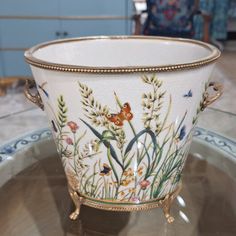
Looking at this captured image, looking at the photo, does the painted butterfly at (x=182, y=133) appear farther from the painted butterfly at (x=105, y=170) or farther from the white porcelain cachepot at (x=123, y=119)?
the painted butterfly at (x=105, y=170)

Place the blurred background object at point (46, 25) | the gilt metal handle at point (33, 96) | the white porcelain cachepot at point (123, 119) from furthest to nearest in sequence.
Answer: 1. the blurred background object at point (46, 25)
2. the gilt metal handle at point (33, 96)
3. the white porcelain cachepot at point (123, 119)

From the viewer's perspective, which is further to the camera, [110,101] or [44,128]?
[44,128]

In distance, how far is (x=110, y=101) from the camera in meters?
0.40

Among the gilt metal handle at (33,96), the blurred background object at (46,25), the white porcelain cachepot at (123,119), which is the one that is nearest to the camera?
the white porcelain cachepot at (123,119)

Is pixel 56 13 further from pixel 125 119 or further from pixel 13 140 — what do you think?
pixel 125 119

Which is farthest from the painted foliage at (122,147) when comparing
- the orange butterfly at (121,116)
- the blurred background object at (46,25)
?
the blurred background object at (46,25)

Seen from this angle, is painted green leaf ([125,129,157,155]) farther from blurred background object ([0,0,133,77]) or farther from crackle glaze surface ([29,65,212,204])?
blurred background object ([0,0,133,77])

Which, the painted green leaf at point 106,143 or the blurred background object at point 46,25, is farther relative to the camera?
the blurred background object at point 46,25

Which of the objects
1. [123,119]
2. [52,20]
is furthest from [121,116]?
[52,20]

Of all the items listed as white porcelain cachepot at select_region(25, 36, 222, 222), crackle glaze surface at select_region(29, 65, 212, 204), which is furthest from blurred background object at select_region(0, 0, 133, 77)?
crackle glaze surface at select_region(29, 65, 212, 204)

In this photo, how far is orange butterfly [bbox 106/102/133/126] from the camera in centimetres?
41

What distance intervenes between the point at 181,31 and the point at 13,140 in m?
1.45

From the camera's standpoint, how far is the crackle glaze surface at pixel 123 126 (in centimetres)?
40

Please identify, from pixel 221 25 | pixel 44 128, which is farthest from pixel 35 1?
pixel 221 25
